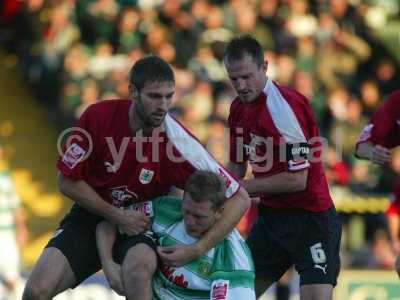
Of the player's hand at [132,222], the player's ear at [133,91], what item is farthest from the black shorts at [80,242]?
the player's ear at [133,91]

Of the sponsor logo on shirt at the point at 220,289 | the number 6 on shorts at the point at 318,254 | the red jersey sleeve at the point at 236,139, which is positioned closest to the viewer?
the sponsor logo on shirt at the point at 220,289

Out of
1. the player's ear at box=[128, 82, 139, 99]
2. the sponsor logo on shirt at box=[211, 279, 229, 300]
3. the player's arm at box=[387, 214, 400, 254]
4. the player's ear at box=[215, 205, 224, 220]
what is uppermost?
the player's ear at box=[128, 82, 139, 99]

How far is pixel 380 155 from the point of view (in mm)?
7609

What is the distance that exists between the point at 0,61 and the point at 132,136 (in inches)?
325

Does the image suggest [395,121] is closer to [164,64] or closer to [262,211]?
[262,211]

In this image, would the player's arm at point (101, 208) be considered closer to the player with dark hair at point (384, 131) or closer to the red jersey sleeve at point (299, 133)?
the red jersey sleeve at point (299, 133)

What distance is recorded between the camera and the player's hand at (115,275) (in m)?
6.43

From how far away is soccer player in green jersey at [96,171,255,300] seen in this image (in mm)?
6207

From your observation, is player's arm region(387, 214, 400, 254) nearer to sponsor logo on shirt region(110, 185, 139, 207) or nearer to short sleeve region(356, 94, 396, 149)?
short sleeve region(356, 94, 396, 149)

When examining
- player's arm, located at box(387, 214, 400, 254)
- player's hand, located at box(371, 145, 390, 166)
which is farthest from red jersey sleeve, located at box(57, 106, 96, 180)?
player's arm, located at box(387, 214, 400, 254)

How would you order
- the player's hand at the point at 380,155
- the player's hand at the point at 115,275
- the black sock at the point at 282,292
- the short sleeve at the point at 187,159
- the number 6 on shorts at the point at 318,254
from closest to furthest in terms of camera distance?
the player's hand at the point at 115,275
the short sleeve at the point at 187,159
the number 6 on shorts at the point at 318,254
the player's hand at the point at 380,155
the black sock at the point at 282,292

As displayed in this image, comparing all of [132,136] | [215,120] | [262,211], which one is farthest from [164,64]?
[215,120]

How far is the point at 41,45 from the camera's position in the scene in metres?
14.3

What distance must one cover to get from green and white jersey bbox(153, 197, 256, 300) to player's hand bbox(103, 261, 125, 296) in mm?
206
